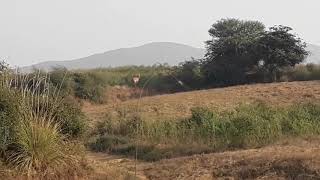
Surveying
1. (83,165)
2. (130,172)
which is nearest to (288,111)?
(130,172)

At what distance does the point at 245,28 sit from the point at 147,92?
697 centimetres

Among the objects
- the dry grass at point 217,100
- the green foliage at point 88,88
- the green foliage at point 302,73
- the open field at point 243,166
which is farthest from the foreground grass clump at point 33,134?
the green foliage at point 302,73

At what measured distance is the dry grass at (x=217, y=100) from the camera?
2055 centimetres

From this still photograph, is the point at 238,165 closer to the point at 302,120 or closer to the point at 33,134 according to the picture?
the point at 33,134

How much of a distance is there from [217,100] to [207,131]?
20.2 ft

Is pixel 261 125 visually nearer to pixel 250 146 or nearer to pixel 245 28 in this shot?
pixel 250 146

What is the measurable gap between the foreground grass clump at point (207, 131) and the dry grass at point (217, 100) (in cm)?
165

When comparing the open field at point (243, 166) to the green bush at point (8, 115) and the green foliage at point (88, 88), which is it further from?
the green foliage at point (88, 88)

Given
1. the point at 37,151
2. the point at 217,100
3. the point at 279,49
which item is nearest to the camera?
the point at 37,151

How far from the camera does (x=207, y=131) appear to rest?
15875 millimetres

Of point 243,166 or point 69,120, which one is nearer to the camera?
point 243,166

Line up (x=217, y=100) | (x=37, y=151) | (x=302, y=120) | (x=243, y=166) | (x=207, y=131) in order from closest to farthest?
(x=37, y=151)
(x=243, y=166)
(x=302, y=120)
(x=207, y=131)
(x=217, y=100)

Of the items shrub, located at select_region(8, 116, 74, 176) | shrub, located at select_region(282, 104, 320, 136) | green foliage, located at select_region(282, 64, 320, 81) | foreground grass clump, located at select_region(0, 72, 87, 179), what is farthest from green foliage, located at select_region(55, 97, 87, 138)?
green foliage, located at select_region(282, 64, 320, 81)

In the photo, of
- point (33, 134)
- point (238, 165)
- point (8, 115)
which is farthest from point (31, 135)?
point (238, 165)
